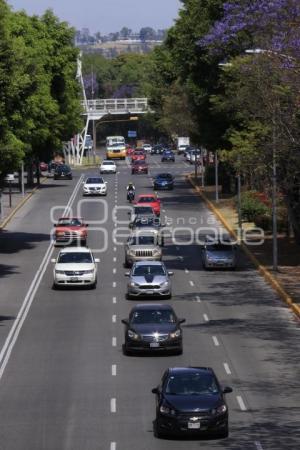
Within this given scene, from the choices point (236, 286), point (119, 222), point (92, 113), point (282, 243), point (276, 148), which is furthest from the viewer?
point (92, 113)

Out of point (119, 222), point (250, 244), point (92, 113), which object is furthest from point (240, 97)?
point (92, 113)

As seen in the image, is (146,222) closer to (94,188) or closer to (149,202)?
(149,202)

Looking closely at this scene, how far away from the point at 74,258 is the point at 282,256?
40.2 feet

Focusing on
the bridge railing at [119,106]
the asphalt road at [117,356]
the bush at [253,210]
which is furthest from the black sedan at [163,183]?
the bridge railing at [119,106]

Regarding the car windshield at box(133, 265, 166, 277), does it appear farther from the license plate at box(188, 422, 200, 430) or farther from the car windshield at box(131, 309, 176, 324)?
the license plate at box(188, 422, 200, 430)

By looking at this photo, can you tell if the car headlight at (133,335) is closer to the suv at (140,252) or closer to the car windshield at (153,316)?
the car windshield at (153,316)

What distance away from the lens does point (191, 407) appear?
2469 cm

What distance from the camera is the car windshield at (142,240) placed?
57.0m

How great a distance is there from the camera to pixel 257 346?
36812 millimetres

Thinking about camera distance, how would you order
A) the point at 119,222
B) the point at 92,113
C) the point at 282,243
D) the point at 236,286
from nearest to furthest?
the point at 236,286, the point at 282,243, the point at 119,222, the point at 92,113

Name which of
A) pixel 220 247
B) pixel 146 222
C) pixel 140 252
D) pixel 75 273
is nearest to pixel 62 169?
pixel 146 222

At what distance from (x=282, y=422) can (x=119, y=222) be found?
4697cm

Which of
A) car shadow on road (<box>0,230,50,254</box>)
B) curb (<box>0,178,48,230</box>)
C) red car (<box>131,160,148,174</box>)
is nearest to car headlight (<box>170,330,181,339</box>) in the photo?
car shadow on road (<box>0,230,50,254</box>)

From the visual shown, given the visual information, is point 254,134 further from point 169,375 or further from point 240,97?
point 169,375
